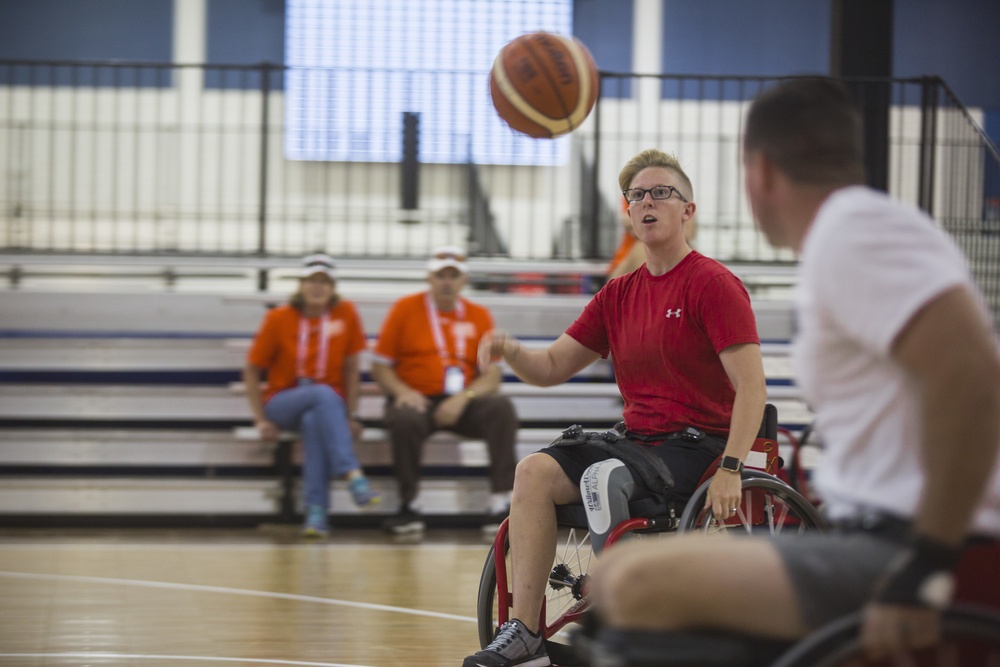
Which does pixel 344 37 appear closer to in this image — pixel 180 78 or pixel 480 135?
pixel 180 78

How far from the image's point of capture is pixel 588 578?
109 inches

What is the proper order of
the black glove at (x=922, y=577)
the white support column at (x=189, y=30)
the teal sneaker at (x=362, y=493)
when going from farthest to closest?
the white support column at (x=189, y=30), the teal sneaker at (x=362, y=493), the black glove at (x=922, y=577)

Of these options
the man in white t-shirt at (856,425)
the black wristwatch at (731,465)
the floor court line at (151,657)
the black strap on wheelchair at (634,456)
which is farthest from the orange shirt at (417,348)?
the man in white t-shirt at (856,425)

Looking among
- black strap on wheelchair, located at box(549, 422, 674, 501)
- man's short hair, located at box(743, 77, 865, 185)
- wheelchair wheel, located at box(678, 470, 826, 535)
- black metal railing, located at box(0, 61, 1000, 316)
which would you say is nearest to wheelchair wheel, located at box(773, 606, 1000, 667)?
man's short hair, located at box(743, 77, 865, 185)

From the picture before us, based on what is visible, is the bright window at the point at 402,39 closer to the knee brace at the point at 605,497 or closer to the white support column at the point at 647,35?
the white support column at the point at 647,35

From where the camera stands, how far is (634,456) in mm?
2682

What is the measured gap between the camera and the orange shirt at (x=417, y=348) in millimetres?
5555

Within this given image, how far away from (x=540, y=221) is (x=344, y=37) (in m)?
2.57

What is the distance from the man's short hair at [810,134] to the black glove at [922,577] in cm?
51

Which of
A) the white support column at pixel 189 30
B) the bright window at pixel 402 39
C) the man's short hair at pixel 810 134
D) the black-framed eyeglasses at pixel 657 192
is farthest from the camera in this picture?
the white support column at pixel 189 30

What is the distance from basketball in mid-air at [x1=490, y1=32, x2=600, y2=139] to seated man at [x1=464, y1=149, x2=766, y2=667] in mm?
784

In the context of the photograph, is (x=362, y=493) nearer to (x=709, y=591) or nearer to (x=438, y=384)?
(x=438, y=384)

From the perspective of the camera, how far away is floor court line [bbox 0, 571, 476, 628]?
3771mm

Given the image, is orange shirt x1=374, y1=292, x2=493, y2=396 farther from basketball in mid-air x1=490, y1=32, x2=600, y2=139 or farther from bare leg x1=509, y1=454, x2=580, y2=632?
bare leg x1=509, y1=454, x2=580, y2=632
